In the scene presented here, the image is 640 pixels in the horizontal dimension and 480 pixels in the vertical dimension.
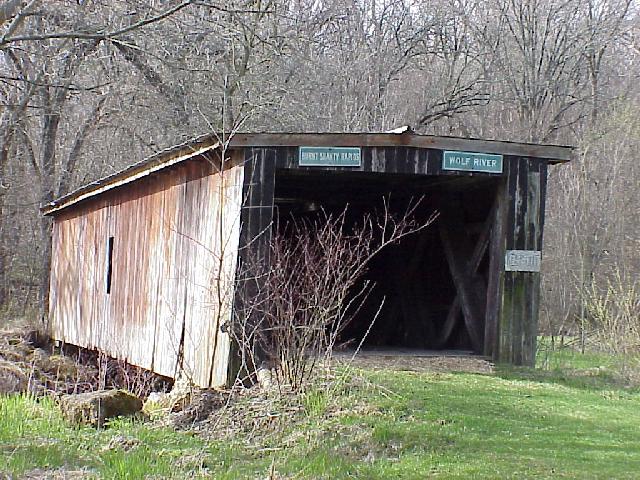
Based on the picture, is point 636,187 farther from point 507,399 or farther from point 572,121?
point 507,399

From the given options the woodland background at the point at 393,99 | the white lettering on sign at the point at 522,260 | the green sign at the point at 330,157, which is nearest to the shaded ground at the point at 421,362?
the white lettering on sign at the point at 522,260

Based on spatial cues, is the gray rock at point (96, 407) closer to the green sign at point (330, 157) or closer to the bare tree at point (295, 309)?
the bare tree at point (295, 309)

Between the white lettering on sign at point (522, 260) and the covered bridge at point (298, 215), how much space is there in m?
0.02

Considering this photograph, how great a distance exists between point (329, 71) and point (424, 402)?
1617 centimetres

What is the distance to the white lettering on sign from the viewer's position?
11969 mm

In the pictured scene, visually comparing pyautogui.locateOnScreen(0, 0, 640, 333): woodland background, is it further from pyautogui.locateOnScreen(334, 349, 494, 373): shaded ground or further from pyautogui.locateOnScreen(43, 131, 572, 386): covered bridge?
pyautogui.locateOnScreen(334, 349, 494, 373): shaded ground

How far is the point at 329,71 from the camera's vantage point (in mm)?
24266

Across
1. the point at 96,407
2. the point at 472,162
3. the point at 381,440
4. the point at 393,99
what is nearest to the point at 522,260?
the point at 472,162

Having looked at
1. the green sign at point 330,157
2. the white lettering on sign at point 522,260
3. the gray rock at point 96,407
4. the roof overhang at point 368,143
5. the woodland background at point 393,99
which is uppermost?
the woodland background at point 393,99

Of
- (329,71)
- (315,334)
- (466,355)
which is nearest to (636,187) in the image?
(329,71)

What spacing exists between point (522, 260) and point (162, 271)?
5.03 m

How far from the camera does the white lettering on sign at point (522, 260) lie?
39.3 ft

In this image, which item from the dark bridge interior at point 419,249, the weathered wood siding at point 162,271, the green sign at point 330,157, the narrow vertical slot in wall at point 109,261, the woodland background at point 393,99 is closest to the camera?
the green sign at point 330,157

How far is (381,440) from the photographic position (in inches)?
315
